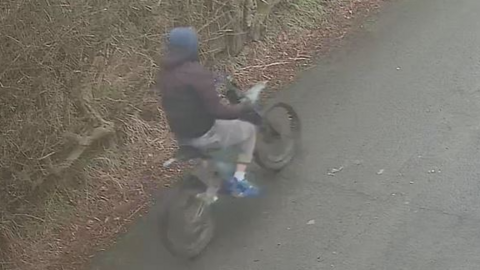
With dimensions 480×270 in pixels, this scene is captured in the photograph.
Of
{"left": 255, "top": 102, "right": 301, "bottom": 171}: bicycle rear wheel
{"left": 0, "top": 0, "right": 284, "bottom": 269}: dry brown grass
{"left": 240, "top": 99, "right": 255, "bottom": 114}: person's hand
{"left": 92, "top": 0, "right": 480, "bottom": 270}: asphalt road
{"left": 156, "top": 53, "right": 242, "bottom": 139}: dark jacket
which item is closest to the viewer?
{"left": 156, "top": 53, "right": 242, "bottom": 139}: dark jacket

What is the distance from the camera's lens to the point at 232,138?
5.51 metres

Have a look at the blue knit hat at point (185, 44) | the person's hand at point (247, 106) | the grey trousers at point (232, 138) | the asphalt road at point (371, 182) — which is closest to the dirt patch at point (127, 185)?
the asphalt road at point (371, 182)

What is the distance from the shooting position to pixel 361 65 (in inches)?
298

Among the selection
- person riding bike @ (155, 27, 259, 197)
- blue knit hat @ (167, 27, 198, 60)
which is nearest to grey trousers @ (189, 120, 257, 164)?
person riding bike @ (155, 27, 259, 197)

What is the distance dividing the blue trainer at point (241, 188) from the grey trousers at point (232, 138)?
0.48 ft

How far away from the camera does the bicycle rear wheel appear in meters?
5.89

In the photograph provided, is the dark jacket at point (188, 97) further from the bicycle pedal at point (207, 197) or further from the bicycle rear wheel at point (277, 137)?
the bicycle rear wheel at point (277, 137)

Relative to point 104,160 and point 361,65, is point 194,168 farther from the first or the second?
point 361,65

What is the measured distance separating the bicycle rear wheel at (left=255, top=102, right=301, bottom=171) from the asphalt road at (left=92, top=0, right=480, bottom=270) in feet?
0.36

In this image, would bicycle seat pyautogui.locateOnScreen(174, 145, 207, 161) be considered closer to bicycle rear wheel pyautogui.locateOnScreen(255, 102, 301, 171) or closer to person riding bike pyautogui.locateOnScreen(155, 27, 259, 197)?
person riding bike pyautogui.locateOnScreen(155, 27, 259, 197)

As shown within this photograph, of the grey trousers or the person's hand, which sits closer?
the grey trousers

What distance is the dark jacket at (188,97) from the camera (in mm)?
5133

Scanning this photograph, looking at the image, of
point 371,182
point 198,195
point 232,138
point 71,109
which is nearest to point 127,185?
point 71,109

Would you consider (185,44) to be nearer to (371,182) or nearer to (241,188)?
(241,188)
